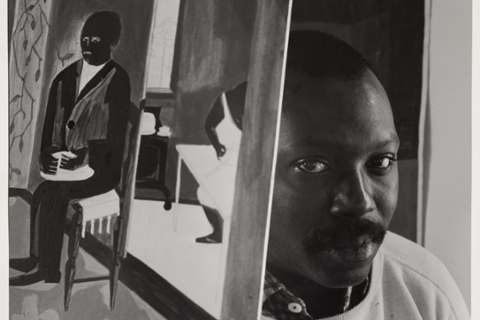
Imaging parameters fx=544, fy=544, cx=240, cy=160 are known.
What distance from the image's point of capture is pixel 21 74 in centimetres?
169

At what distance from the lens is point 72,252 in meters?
1.56

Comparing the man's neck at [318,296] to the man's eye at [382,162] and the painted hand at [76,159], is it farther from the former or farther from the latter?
the painted hand at [76,159]

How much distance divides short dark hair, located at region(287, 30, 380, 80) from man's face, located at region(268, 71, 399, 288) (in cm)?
2

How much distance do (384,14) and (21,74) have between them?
1.10m

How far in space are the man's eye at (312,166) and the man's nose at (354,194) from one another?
0.05 m

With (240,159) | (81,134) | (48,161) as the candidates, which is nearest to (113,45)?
(81,134)

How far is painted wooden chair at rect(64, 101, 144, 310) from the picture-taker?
4.93 ft

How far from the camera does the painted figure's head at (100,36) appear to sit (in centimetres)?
157

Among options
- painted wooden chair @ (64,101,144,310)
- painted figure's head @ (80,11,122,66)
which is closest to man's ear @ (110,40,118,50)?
painted figure's head @ (80,11,122,66)

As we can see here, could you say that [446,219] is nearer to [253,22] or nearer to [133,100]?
[253,22]

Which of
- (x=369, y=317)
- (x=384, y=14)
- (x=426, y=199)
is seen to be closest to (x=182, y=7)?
(x=384, y=14)

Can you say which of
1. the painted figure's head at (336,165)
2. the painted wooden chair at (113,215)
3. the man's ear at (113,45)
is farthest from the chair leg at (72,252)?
the painted figure's head at (336,165)

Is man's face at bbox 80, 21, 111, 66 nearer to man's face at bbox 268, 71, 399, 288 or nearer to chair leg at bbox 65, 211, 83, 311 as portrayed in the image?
chair leg at bbox 65, 211, 83, 311

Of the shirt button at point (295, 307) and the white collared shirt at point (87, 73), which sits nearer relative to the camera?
the shirt button at point (295, 307)
